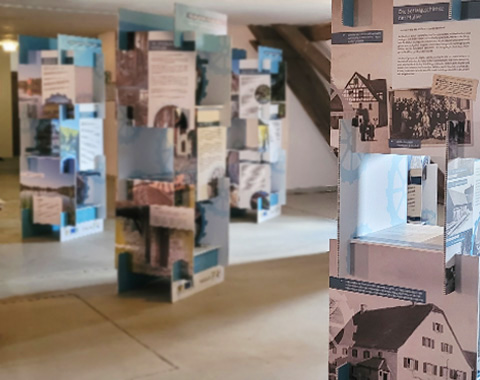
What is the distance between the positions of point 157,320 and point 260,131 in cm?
383

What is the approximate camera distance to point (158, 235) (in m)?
4.73

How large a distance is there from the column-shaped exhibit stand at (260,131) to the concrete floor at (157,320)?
1.51 metres

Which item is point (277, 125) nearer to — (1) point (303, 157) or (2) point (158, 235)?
(1) point (303, 157)

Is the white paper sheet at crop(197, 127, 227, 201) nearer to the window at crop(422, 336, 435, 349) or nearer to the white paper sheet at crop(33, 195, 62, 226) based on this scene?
the white paper sheet at crop(33, 195, 62, 226)

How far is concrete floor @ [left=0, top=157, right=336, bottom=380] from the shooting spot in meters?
3.43

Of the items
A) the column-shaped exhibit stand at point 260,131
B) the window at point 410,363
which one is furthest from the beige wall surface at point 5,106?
the window at point 410,363

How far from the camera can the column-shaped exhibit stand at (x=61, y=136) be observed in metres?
6.41

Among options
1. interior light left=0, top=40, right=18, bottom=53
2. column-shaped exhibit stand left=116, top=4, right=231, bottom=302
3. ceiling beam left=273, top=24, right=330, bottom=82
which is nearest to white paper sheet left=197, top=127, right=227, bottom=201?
column-shaped exhibit stand left=116, top=4, right=231, bottom=302

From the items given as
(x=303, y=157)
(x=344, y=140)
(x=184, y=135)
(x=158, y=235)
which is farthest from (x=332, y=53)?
(x=303, y=157)

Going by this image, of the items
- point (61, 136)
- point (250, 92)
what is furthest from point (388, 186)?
point (250, 92)

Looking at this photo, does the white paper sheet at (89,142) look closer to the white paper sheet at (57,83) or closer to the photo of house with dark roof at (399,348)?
the white paper sheet at (57,83)

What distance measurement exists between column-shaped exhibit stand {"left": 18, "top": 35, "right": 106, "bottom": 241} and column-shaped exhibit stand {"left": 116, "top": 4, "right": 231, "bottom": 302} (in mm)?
1800

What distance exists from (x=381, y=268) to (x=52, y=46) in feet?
17.7

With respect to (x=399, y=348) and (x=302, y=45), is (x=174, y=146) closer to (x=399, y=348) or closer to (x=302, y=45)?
(x=399, y=348)
